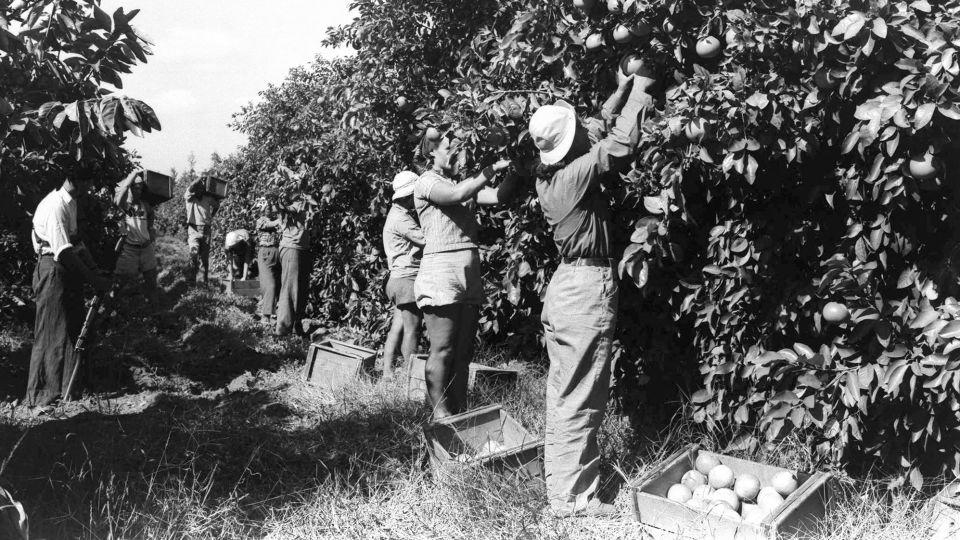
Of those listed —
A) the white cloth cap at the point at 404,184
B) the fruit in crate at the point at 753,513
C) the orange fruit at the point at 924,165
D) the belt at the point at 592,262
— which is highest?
the white cloth cap at the point at 404,184

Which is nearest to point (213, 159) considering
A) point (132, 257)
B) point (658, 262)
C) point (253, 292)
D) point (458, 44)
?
point (253, 292)

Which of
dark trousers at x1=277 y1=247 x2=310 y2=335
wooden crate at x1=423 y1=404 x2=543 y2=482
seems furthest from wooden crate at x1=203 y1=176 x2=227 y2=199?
wooden crate at x1=423 y1=404 x2=543 y2=482

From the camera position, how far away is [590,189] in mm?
2916

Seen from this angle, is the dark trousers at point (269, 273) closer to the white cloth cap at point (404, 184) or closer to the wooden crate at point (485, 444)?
the white cloth cap at point (404, 184)

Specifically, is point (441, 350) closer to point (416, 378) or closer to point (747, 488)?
point (416, 378)

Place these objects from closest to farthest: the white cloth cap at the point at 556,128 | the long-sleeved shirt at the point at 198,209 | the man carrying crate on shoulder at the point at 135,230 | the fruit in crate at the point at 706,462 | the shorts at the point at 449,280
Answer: the white cloth cap at the point at 556,128
the fruit in crate at the point at 706,462
the shorts at the point at 449,280
the man carrying crate on shoulder at the point at 135,230
the long-sleeved shirt at the point at 198,209

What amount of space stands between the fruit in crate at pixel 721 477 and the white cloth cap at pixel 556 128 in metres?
1.41

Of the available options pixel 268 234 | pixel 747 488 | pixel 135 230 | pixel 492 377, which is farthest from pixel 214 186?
pixel 747 488

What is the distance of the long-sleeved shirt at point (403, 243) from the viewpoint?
4.82m

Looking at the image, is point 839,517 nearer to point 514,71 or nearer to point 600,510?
point 600,510

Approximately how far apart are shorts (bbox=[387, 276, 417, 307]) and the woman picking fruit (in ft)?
3.36

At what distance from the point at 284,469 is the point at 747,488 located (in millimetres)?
2094

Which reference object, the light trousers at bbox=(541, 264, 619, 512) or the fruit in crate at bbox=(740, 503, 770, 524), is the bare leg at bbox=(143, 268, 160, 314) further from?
the fruit in crate at bbox=(740, 503, 770, 524)

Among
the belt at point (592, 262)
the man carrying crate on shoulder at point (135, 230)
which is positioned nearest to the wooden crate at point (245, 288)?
the man carrying crate on shoulder at point (135, 230)
